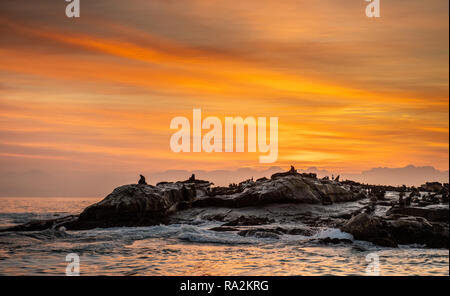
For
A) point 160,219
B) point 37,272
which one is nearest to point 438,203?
point 160,219

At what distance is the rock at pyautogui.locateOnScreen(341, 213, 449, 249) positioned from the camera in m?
25.4

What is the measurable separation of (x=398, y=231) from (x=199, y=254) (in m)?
13.0

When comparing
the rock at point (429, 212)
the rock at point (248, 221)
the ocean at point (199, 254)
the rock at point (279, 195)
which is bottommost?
the ocean at point (199, 254)

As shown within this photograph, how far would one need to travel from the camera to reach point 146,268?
1873 centimetres

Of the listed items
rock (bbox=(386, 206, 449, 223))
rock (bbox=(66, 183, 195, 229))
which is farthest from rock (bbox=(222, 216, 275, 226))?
rock (bbox=(386, 206, 449, 223))

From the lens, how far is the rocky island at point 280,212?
86.7 feet

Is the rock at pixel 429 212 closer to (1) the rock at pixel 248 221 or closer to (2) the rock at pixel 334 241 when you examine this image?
(2) the rock at pixel 334 241

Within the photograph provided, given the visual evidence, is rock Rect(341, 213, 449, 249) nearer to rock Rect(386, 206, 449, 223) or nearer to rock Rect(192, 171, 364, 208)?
rock Rect(386, 206, 449, 223)

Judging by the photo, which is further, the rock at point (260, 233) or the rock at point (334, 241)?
the rock at point (260, 233)

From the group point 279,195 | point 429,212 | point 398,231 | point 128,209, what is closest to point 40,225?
point 128,209

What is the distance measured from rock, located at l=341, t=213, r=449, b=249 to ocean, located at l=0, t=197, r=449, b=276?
0.77m

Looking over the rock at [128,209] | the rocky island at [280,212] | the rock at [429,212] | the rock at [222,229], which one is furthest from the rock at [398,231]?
the rock at [128,209]

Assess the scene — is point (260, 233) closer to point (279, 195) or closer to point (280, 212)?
point (280, 212)

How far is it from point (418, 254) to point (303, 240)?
6892 millimetres
